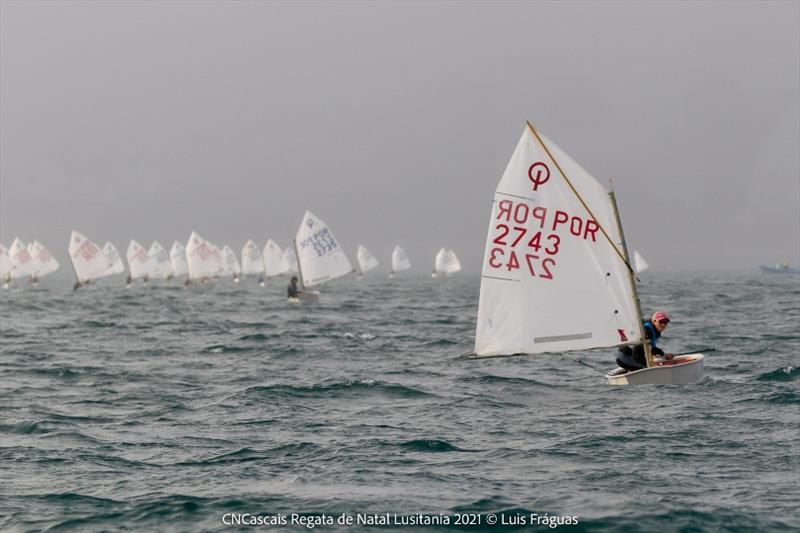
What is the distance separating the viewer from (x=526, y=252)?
21594mm

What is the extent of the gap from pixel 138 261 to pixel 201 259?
33.7 ft

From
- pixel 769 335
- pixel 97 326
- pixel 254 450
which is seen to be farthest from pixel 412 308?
pixel 254 450

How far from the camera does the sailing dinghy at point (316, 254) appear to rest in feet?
236

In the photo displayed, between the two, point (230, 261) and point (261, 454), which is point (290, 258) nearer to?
point (230, 261)

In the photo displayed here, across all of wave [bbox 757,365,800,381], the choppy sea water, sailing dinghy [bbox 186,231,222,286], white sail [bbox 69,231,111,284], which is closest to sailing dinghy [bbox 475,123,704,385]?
the choppy sea water

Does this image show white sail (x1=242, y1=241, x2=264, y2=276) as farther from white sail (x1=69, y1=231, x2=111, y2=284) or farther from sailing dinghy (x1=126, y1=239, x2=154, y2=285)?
white sail (x1=69, y1=231, x2=111, y2=284)

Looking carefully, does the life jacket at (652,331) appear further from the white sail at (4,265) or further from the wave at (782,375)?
the white sail at (4,265)

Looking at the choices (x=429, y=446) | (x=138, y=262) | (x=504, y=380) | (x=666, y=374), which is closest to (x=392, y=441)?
(x=429, y=446)

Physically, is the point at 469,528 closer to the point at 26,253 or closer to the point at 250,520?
the point at 250,520

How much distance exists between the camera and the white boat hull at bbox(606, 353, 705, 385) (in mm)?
22016

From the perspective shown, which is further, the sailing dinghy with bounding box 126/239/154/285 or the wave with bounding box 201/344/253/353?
the sailing dinghy with bounding box 126/239/154/285

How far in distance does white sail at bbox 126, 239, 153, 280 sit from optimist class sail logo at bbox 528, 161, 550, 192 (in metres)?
117

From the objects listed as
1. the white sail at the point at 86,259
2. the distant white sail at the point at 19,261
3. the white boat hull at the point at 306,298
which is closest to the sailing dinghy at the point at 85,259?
the white sail at the point at 86,259

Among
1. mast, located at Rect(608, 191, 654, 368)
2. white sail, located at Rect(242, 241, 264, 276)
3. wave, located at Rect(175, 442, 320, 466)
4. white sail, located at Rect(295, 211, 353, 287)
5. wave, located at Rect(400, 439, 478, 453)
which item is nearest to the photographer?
wave, located at Rect(175, 442, 320, 466)
